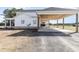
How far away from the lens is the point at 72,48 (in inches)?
368

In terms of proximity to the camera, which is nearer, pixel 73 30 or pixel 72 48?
pixel 72 48

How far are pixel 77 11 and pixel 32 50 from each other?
7.90 m
